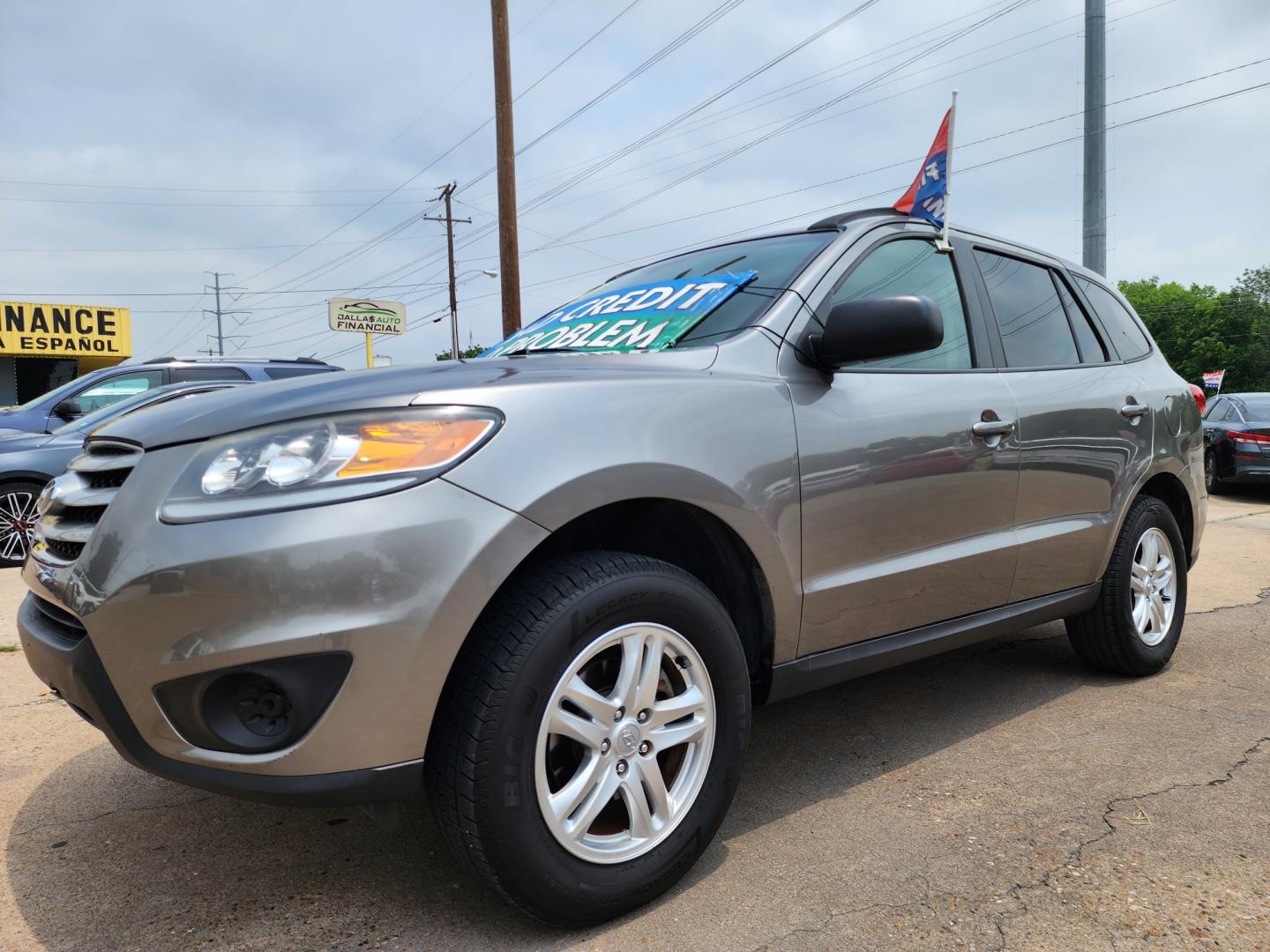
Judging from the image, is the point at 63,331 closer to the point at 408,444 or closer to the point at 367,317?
the point at 367,317

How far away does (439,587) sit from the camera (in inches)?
67.4

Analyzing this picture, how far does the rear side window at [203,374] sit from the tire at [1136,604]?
8.06m

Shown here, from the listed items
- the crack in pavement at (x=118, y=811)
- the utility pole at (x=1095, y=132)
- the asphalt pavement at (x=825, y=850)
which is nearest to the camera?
→ the asphalt pavement at (x=825, y=850)

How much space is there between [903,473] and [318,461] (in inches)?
62.7

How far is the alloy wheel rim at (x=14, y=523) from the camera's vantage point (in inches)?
268

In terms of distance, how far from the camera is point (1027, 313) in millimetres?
3430

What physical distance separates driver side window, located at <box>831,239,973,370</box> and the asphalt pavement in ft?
4.12

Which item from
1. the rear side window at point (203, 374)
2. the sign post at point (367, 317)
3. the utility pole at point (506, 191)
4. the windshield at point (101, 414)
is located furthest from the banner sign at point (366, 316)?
the windshield at point (101, 414)

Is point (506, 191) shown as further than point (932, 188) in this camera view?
Yes

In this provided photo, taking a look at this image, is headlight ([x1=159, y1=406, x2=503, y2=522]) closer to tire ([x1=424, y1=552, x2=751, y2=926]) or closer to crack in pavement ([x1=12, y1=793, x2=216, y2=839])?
tire ([x1=424, y1=552, x2=751, y2=926])

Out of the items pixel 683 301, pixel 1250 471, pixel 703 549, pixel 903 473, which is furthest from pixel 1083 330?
pixel 1250 471

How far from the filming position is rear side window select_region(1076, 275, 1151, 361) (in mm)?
3865

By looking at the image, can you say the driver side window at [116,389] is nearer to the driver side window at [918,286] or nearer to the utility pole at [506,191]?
the utility pole at [506,191]

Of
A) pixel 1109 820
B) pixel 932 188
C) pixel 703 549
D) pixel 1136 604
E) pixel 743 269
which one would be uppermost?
pixel 932 188
